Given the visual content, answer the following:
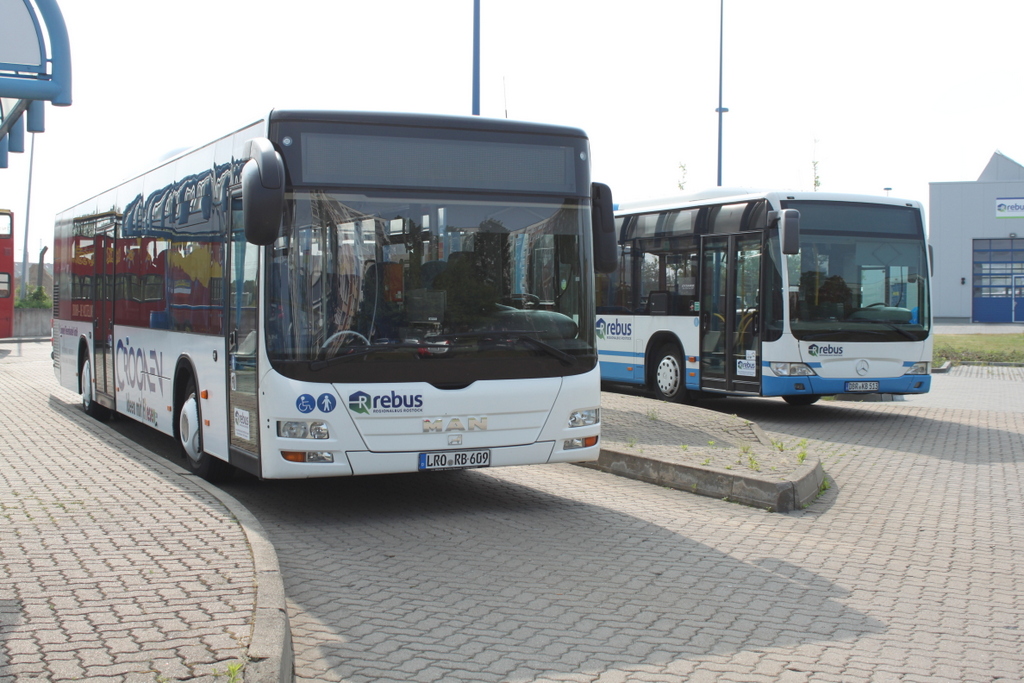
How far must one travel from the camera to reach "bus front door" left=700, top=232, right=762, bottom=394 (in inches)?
591

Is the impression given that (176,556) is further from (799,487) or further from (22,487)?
(799,487)

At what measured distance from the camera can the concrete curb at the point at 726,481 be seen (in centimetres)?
897

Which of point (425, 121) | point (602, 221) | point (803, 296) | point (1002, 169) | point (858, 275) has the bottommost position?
point (803, 296)

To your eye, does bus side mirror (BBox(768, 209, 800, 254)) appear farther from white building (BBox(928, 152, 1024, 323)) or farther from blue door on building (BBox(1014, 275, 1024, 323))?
blue door on building (BBox(1014, 275, 1024, 323))

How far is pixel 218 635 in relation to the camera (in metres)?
4.63

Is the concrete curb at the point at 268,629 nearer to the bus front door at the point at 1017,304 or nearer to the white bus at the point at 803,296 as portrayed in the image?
the white bus at the point at 803,296

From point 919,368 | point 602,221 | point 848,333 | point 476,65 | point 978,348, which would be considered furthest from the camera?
point 978,348

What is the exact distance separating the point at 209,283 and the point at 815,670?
6.07 meters

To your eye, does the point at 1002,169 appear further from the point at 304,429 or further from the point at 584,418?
the point at 304,429

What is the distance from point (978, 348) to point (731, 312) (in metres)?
20.8

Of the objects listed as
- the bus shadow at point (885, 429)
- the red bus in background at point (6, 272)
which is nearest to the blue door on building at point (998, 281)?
the bus shadow at point (885, 429)

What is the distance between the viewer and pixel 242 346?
27.1ft

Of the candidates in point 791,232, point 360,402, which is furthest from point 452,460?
point 791,232

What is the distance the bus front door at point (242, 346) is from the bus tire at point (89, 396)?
263 inches
